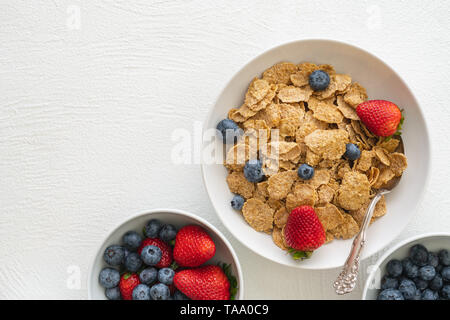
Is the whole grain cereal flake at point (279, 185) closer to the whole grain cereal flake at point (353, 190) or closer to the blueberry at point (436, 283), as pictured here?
the whole grain cereal flake at point (353, 190)

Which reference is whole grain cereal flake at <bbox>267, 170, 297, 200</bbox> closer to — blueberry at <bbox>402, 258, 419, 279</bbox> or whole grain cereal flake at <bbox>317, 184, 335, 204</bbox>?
whole grain cereal flake at <bbox>317, 184, 335, 204</bbox>

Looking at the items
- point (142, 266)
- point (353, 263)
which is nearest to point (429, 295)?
point (353, 263)

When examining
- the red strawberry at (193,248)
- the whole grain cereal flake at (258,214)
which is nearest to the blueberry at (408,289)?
the whole grain cereal flake at (258,214)

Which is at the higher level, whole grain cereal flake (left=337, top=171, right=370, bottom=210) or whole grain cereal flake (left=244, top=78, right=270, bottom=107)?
whole grain cereal flake (left=244, top=78, right=270, bottom=107)

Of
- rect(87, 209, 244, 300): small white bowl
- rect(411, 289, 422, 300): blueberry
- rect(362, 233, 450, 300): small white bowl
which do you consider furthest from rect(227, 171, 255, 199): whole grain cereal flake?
rect(411, 289, 422, 300): blueberry

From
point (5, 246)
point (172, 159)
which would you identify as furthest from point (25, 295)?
point (172, 159)
